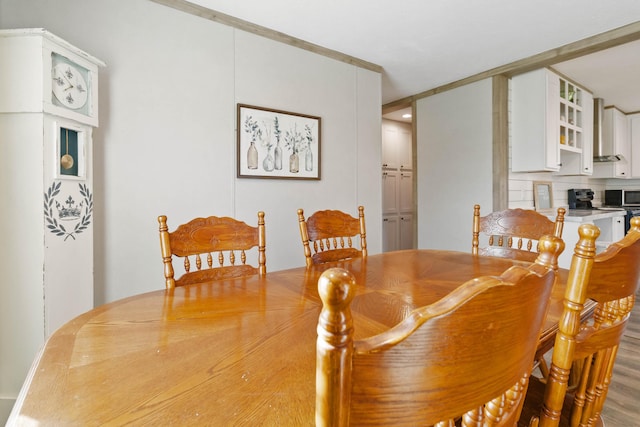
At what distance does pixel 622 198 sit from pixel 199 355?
7.14 m

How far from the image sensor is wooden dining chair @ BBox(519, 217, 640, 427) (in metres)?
0.71

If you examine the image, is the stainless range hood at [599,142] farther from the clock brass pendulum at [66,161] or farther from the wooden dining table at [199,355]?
the clock brass pendulum at [66,161]

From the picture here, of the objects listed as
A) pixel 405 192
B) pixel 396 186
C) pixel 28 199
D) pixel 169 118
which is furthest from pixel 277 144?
pixel 405 192

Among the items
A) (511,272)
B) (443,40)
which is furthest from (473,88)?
(511,272)

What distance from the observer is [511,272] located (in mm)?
462

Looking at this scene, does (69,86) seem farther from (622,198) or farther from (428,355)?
(622,198)

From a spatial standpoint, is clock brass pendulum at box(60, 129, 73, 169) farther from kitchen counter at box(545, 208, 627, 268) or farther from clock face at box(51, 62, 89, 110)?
kitchen counter at box(545, 208, 627, 268)

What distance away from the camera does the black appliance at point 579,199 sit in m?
4.60

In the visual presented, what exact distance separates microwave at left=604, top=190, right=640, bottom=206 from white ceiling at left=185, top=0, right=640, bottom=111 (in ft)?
9.48

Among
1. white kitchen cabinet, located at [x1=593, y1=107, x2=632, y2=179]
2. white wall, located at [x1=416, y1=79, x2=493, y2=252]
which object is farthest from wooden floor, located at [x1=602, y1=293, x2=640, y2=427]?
white kitchen cabinet, located at [x1=593, y1=107, x2=632, y2=179]

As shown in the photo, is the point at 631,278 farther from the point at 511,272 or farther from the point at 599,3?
the point at 599,3

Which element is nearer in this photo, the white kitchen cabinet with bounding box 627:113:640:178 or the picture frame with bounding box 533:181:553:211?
the picture frame with bounding box 533:181:553:211

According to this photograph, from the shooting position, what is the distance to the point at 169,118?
2.23 meters

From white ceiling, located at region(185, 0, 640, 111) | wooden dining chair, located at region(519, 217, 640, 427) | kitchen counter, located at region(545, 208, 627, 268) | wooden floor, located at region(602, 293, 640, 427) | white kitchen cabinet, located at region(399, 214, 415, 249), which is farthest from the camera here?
white kitchen cabinet, located at region(399, 214, 415, 249)
